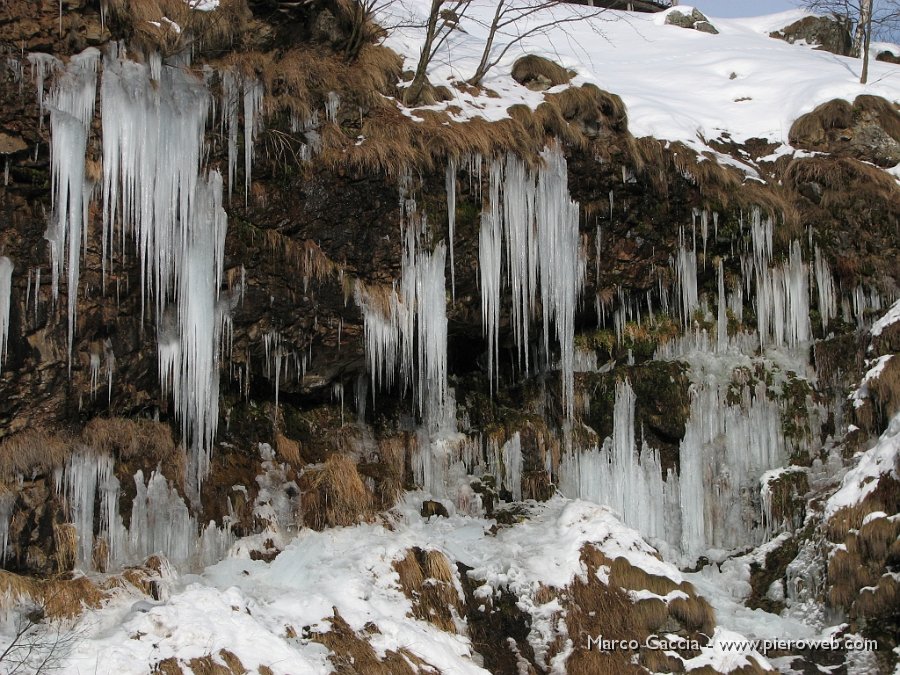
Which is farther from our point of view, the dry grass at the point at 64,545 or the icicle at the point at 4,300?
the dry grass at the point at 64,545

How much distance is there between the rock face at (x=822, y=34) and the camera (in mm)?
20672

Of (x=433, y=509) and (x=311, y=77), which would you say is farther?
(x=433, y=509)

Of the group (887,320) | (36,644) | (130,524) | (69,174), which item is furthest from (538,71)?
(36,644)

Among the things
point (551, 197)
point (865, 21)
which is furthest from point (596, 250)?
point (865, 21)

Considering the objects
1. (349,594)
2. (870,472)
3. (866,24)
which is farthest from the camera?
(866,24)

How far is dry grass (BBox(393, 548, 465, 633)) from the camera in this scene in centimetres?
841

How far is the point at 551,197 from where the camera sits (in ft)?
36.8

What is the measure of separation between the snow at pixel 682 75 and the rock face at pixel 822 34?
1269 millimetres

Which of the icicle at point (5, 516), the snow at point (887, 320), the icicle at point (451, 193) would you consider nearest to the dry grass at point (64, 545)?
the icicle at point (5, 516)

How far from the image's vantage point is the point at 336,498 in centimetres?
996

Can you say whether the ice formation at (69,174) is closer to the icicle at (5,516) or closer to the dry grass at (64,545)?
the icicle at (5,516)

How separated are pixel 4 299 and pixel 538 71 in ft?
25.7

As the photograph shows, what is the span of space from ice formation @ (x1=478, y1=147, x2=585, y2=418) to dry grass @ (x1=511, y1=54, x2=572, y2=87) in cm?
203

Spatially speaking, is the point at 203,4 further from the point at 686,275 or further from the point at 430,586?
the point at 430,586
